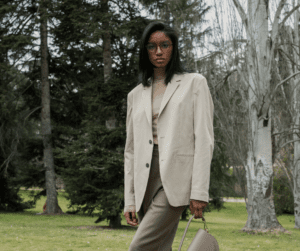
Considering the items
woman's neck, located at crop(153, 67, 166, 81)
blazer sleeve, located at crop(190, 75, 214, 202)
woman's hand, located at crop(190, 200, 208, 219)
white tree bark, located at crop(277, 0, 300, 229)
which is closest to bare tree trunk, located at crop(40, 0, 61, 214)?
white tree bark, located at crop(277, 0, 300, 229)

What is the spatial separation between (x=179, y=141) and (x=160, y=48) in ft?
2.02

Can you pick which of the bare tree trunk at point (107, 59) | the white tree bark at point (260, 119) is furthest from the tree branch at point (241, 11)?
the bare tree trunk at point (107, 59)

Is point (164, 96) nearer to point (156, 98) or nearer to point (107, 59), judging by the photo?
point (156, 98)

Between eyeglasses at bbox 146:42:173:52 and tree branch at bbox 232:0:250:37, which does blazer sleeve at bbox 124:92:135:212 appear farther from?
tree branch at bbox 232:0:250:37

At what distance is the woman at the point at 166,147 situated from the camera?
2084 millimetres

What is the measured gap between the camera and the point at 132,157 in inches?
96.3

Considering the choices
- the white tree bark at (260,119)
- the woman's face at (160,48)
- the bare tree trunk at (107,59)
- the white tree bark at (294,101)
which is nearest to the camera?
the woman's face at (160,48)

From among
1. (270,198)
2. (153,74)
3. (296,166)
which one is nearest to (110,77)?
(270,198)

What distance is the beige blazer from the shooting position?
2096mm

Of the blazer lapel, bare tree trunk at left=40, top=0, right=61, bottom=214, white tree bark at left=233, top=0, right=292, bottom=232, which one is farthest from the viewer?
bare tree trunk at left=40, top=0, right=61, bottom=214

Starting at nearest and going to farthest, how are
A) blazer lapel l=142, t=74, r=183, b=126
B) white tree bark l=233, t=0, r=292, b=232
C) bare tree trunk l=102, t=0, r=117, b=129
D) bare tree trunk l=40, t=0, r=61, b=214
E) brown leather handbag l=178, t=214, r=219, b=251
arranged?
1. brown leather handbag l=178, t=214, r=219, b=251
2. blazer lapel l=142, t=74, r=183, b=126
3. white tree bark l=233, t=0, r=292, b=232
4. bare tree trunk l=102, t=0, r=117, b=129
5. bare tree trunk l=40, t=0, r=61, b=214

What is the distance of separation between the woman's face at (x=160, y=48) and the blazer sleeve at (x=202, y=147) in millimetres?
335

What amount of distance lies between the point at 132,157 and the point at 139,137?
0.21 m

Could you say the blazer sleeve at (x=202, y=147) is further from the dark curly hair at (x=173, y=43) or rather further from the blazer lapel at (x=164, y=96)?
the dark curly hair at (x=173, y=43)
